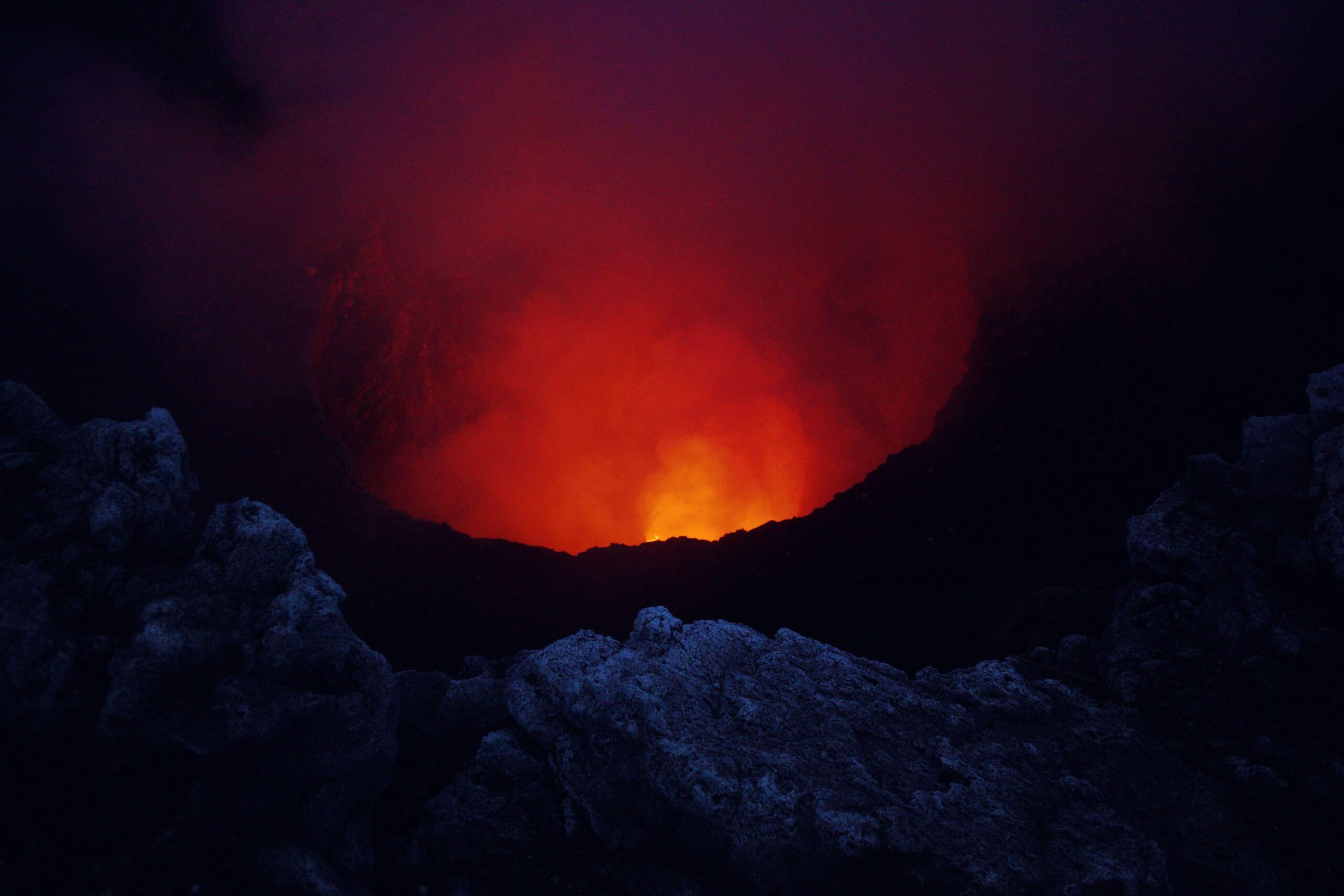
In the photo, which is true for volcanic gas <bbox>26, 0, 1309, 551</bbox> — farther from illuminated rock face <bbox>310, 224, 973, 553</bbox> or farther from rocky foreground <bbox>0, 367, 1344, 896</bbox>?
rocky foreground <bbox>0, 367, 1344, 896</bbox>

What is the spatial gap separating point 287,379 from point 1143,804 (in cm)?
1180

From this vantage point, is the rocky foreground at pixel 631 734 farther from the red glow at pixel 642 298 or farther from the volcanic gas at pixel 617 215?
the red glow at pixel 642 298

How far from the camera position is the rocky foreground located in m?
4.16

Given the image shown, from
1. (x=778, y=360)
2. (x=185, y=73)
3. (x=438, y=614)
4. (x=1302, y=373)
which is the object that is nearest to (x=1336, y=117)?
(x=1302, y=373)

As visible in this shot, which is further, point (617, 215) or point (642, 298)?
point (642, 298)

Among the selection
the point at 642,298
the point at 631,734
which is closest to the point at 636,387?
the point at 642,298

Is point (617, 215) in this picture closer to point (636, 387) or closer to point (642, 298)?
point (642, 298)

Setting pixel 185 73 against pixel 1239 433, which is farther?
pixel 185 73

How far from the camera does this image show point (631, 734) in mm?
5004

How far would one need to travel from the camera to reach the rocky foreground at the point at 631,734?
4.16m

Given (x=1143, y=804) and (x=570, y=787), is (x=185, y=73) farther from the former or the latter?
(x=1143, y=804)

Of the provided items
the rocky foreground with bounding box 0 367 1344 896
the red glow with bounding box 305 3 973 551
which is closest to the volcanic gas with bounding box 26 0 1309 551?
the red glow with bounding box 305 3 973 551

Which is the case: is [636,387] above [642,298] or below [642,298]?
below

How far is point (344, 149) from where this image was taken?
14562 mm
